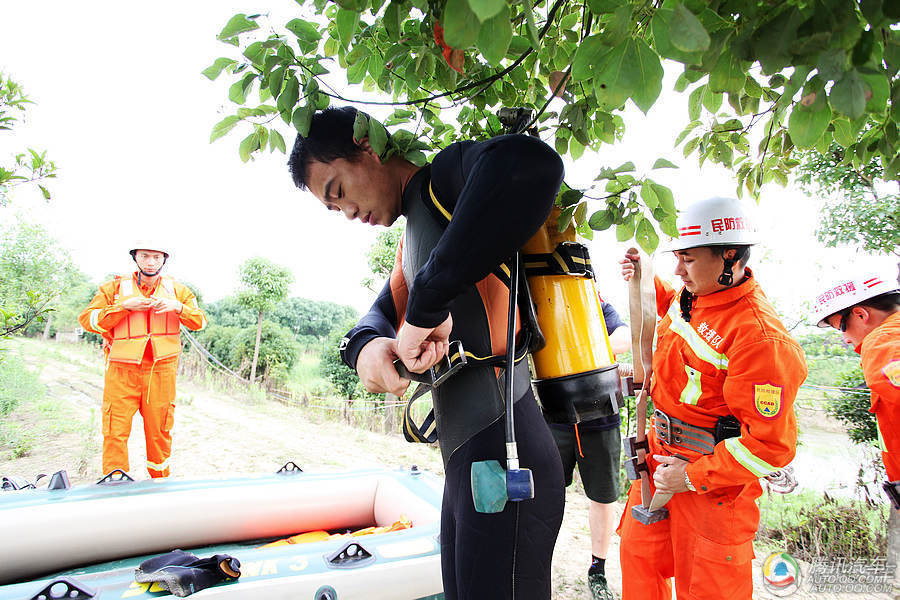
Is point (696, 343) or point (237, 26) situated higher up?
point (237, 26)

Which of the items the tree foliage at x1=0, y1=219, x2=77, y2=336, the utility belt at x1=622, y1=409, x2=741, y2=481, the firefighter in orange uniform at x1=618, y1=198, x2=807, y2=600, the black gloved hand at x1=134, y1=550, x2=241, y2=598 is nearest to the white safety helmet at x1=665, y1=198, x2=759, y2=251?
the firefighter in orange uniform at x1=618, y1=198, x2=807, y2=600

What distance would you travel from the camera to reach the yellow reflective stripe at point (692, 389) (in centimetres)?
223

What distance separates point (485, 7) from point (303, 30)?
0.82 meters

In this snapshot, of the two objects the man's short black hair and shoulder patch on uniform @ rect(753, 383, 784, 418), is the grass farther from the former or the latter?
the man's short black hair

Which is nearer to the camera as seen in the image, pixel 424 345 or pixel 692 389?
pixel 424 345

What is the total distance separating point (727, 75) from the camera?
2.78 ft

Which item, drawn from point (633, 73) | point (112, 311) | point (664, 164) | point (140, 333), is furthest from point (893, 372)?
point (112, 311)

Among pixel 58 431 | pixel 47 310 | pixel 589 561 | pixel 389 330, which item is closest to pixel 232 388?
pixel 58 431

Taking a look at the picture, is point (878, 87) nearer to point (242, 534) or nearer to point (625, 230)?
point (625, 230)

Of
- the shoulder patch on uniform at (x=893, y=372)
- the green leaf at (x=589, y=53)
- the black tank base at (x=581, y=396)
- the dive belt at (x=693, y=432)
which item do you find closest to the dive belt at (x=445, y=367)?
the black tank base at (x=581, y=396)

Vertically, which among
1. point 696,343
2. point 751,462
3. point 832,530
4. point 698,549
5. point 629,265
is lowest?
point 832,530

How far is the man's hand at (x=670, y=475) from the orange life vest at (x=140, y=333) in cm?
472

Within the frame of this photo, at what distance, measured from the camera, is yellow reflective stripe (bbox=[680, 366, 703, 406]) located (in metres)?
2.23

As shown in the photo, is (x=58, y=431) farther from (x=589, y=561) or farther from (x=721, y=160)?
(x=721, y=160)
